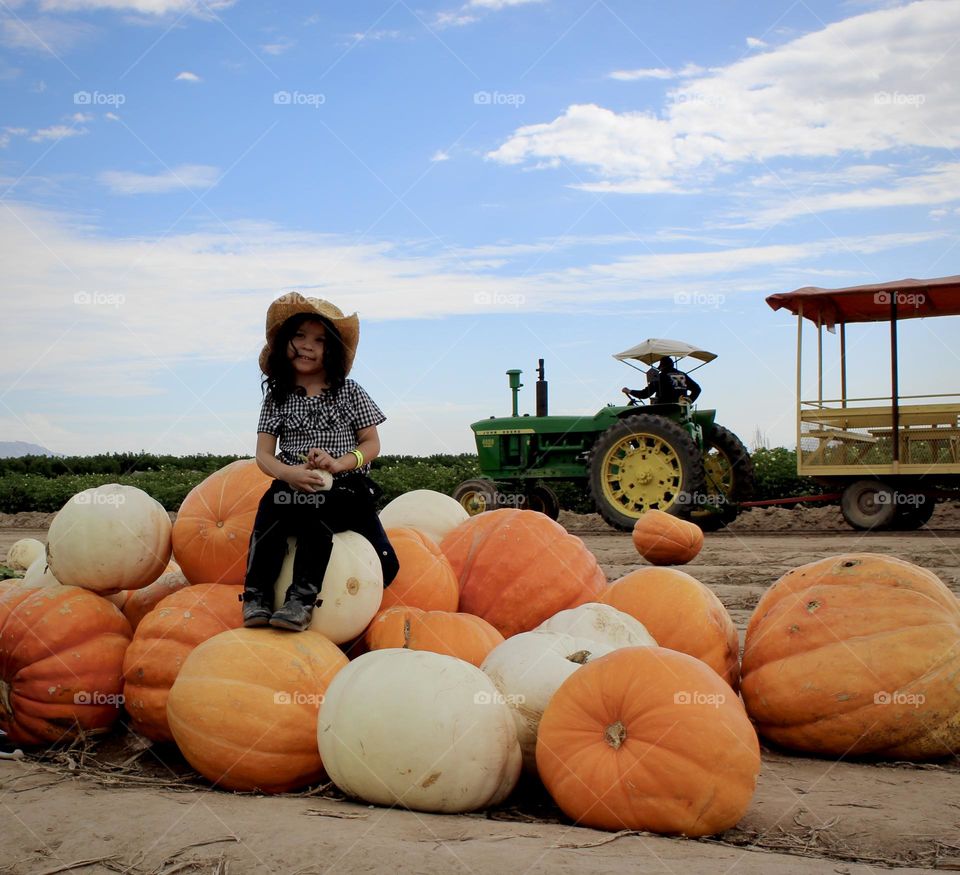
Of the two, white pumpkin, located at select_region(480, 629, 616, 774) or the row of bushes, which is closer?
white pumpkin, located at select_region(480, 629, 616, 774)

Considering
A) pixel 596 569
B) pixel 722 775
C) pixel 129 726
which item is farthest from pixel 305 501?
pixel 722 775

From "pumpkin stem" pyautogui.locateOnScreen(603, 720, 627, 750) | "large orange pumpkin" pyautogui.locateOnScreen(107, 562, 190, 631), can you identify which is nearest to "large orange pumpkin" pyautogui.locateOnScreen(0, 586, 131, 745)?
"large orange pumpkin" pyautogui.locateOnScreen(107, 562, 190, 631)

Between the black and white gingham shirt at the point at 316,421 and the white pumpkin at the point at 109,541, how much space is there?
518 millimetres

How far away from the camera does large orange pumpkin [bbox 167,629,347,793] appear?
2.99 m

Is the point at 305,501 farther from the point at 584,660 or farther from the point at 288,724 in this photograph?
the point at 584,660

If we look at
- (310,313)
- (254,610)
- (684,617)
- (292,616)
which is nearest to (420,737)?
(292,616)

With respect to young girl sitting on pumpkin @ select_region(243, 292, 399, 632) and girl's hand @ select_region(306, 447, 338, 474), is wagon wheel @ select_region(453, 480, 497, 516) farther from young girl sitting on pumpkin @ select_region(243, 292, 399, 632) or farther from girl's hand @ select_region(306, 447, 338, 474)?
girl's hand @ select_region(306, 447, 338, 474)

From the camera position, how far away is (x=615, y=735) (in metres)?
2.73

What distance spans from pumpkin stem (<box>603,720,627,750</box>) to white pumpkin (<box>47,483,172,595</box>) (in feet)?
6.24

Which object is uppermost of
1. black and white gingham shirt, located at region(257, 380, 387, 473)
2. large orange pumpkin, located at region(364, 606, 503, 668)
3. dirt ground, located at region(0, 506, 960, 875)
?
black and white gingham shirt, located at region(257, 380, 387, 473)

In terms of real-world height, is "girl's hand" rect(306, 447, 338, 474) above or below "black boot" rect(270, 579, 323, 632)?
above

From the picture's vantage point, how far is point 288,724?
9.91 ft

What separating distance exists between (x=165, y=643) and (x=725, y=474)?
9.36 m

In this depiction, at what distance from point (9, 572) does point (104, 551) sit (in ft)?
8.66
